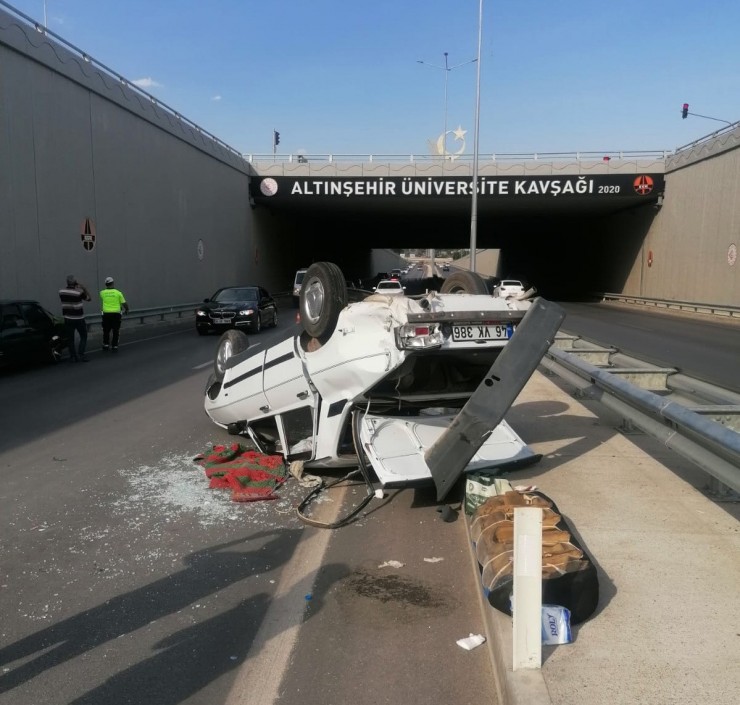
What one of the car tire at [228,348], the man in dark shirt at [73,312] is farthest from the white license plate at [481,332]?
the man in dark shirt at [73,312]

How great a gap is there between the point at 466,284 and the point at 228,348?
130 inches

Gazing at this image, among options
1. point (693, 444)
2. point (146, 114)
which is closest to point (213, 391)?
point (693, 444)

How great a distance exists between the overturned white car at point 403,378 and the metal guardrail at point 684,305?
24.3 metres

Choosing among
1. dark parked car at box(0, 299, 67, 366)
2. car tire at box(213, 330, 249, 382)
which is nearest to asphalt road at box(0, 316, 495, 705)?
car tire at box(213, 330, 249, 382)

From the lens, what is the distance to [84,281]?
19.8m

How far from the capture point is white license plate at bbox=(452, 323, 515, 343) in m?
4.57

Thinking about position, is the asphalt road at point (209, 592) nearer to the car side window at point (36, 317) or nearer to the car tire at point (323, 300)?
the car tire at point (323, 300)

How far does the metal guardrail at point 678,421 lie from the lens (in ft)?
12.0

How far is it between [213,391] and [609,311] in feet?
96.1

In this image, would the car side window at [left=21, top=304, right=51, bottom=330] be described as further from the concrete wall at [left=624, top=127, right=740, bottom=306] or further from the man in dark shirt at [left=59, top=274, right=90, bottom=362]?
the concrete wall at [left=624, top=127, right=740, bottom=306]

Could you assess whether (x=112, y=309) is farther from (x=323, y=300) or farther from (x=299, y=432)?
(x=323, y=300)

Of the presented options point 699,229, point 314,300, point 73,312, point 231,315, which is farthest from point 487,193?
point 314,300

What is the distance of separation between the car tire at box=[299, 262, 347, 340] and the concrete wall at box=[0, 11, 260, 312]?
45.0 feet

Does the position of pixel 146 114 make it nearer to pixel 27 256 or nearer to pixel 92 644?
pixel 27 256
